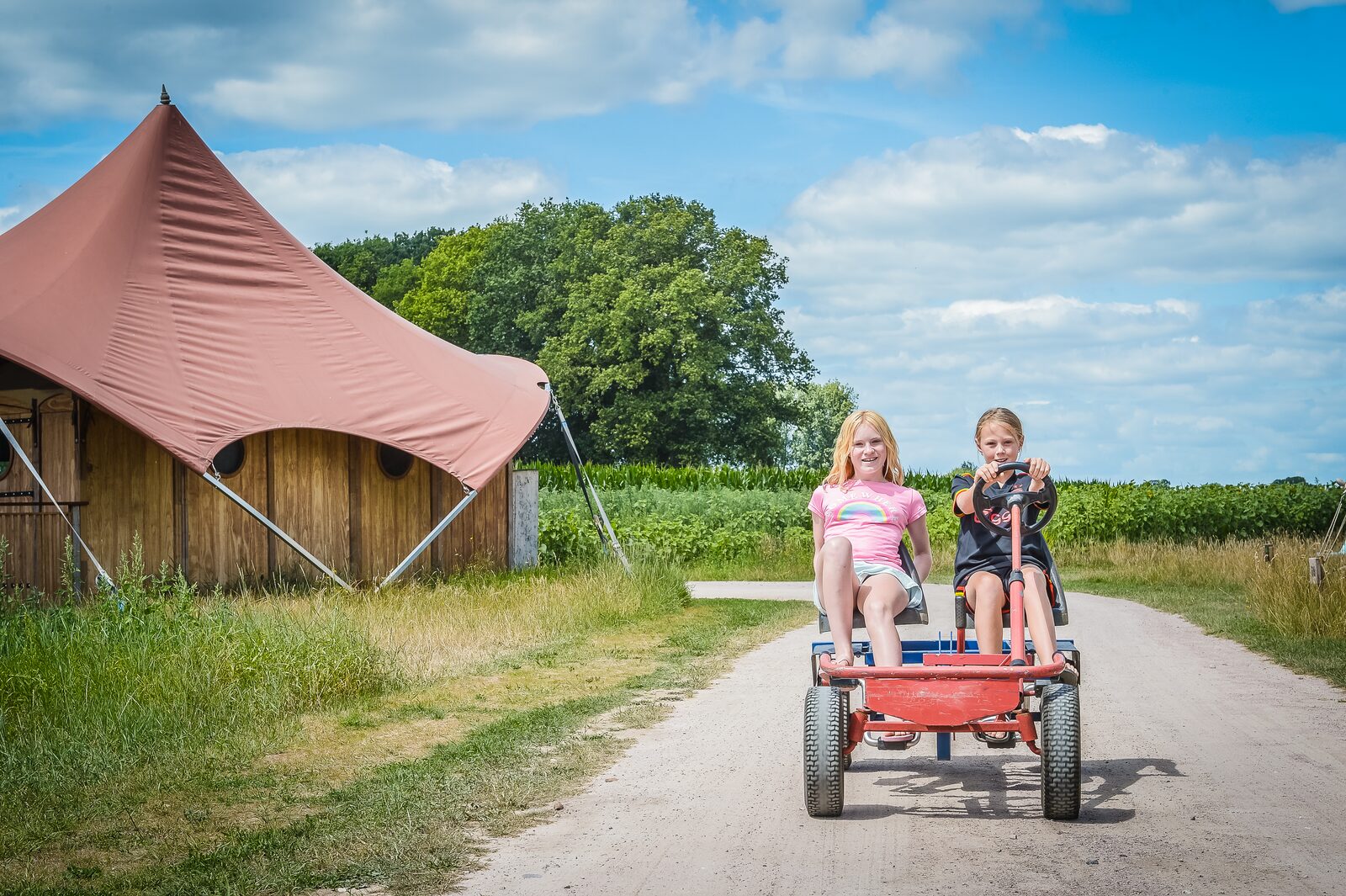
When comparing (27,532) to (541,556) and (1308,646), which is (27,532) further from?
(1308,646)

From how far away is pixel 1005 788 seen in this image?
5461 mm

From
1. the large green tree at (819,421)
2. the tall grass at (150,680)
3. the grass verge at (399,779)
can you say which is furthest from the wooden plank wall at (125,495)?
the large green tree at (819,421)

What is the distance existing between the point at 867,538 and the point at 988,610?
0.60 m

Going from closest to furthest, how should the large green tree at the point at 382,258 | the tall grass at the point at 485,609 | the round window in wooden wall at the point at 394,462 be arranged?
1. the tall grass at the point at 485,609
2. the round window in wooden wall at the point at 394,462
3. the large green tree at the point at 382,258

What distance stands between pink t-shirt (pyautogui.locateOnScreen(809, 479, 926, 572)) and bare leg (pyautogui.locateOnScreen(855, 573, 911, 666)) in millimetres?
189

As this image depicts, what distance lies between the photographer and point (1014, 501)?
17.8ft

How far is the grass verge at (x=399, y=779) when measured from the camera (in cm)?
442

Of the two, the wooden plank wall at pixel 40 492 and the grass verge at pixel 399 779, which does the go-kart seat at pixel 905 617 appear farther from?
the wooden plank wall at pixel 40 492

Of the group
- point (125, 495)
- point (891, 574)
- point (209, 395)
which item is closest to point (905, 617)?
point (891, 574)

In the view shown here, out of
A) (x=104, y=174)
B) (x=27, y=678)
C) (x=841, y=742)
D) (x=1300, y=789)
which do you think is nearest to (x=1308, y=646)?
(x=1300, y=789)

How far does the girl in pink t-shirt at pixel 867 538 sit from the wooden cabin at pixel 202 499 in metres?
10.9

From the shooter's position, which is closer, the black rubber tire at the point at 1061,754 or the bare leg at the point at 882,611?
the black rubber tire at the point at 1061,754

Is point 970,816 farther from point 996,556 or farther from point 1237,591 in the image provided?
point 1237,591

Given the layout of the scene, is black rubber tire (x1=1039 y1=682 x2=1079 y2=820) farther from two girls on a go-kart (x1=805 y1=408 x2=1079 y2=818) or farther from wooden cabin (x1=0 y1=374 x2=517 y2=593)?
wooden cabin (x1=0 y1=374 x2=517 y2=593)
